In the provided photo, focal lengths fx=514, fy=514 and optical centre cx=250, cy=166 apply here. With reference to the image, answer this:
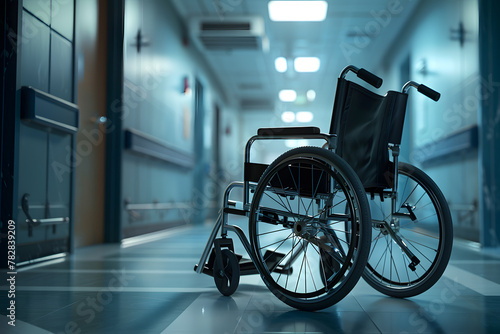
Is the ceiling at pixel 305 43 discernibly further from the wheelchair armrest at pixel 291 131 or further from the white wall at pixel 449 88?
the wheelchair armrest at pixel 291 131

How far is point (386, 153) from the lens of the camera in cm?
183

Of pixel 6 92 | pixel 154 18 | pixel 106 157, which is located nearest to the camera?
pixel 6 92

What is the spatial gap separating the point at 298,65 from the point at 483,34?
495cm

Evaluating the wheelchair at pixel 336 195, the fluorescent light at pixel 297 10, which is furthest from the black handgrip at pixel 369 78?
the fluorescent light at pixel 297 10

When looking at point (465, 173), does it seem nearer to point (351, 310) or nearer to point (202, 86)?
point (351, 310)

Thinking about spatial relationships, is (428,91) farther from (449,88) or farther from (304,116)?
(304,116)

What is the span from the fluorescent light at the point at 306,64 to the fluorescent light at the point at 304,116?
3998 millimetres

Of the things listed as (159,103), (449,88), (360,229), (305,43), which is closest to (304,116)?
(305,43)

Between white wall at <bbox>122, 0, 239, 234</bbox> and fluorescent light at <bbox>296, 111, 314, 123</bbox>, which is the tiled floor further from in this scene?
fluorescent light at <bbox>296, 111, 314, 123</bbox>

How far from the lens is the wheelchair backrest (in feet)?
5.54

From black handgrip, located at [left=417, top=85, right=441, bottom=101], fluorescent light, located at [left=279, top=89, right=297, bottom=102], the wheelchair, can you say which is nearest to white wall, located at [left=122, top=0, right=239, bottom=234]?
the wheelchair

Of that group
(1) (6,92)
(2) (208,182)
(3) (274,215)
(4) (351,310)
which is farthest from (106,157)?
(2) (208,182)

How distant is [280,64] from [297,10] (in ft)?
8.42

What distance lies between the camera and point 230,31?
6.36 m
